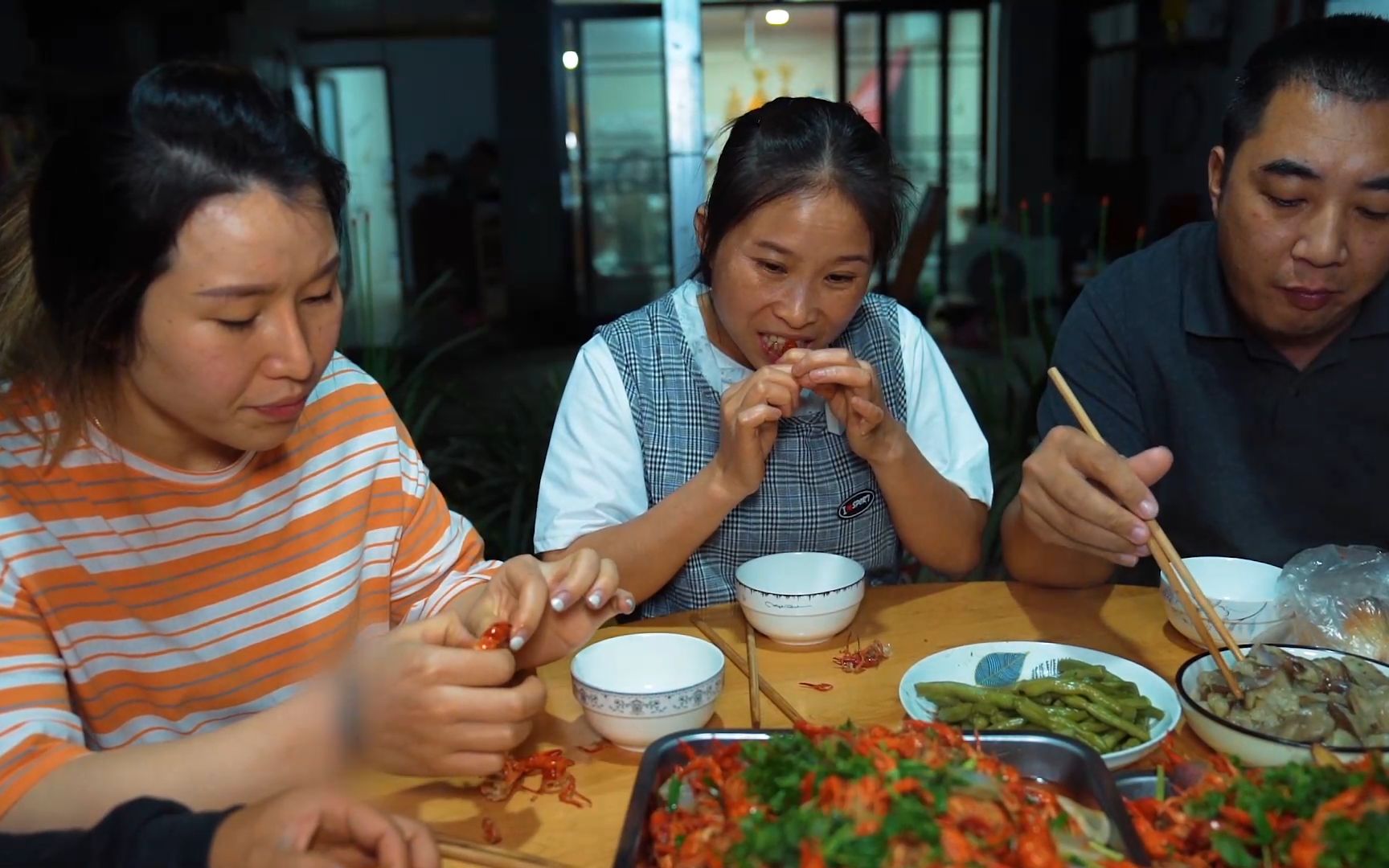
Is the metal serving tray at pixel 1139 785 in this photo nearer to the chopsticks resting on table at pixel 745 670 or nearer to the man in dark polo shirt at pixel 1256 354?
the chopsticks resting on table at pixel 745 670

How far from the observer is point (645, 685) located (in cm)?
169

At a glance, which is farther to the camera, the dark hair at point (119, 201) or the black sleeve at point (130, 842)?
the dark hair at point (119, 201)

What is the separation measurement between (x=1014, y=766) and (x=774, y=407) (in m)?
0.92

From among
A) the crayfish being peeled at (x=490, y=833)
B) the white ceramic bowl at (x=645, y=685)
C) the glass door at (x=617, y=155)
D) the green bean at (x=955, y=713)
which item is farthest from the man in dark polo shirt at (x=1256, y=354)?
the glass door at (x=617, y=155)

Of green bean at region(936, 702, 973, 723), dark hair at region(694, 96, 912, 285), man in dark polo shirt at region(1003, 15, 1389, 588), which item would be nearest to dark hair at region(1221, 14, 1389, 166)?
man in dark polo shirt at region(1003, 15, 1389, 588)

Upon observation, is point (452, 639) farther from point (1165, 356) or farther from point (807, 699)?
point (1165, 356)

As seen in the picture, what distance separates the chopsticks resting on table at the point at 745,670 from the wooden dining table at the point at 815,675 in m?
0.01

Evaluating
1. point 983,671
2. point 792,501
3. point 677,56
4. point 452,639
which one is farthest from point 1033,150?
point 452,639

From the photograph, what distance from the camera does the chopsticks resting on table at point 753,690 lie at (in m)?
1.61

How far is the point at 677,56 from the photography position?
5121 millimetres

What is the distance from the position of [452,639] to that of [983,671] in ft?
2.72

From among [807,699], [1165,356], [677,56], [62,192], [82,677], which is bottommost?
[807,699]

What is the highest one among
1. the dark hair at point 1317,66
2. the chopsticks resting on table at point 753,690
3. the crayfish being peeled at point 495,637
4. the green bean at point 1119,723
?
the dark hair at point 1317,66

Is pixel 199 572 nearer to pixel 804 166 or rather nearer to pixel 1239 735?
pixel 804 166
